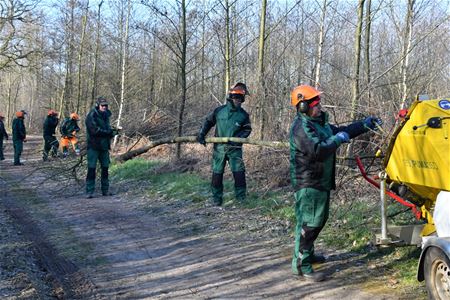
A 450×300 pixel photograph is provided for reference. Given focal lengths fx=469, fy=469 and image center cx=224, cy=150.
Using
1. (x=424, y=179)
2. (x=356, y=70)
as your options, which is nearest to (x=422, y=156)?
(x=424, y=179)

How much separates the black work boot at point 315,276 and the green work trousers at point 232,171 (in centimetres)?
377

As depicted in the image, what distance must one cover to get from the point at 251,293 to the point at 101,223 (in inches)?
156

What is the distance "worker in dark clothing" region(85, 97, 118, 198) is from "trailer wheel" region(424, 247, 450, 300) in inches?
310

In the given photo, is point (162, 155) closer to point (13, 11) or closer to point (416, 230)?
point (416, 230)

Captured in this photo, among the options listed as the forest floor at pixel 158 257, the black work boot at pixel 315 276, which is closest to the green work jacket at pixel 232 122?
the forest floor at pixel 158 257

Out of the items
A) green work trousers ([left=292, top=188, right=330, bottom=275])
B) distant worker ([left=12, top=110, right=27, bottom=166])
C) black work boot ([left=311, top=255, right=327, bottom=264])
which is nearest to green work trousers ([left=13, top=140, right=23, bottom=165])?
distant worker ([left=12, top=110, right=27, bottom=166])

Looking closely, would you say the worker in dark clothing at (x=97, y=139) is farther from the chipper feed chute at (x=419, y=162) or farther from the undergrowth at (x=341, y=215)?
the chipper feed chute at (x=419, y=162)

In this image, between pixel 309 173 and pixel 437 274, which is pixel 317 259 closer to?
pixel 309 173

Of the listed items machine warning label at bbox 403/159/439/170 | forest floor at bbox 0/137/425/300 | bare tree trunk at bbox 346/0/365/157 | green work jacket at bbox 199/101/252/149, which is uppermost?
bare tree trunk at bbox 346/0/365/157

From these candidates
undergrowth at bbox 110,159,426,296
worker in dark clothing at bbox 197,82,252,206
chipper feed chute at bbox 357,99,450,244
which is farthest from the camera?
worker in dark clothing at bbox 197,82,252,206

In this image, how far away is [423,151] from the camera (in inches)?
167

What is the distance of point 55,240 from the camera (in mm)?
6867

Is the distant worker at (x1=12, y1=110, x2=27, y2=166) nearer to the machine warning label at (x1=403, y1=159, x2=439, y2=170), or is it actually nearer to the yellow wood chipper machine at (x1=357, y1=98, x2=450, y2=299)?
the yellow wood chipper machine at (x1=357, y1=98, x2=450, y2=299)

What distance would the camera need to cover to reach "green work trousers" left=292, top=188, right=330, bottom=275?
5.12m
